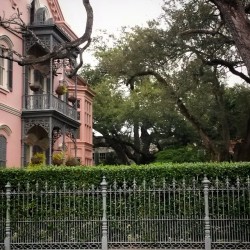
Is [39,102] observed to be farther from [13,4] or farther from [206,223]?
[206,223]

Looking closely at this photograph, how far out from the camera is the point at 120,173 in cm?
1423

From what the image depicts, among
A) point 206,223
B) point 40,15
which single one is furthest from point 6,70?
point 206,223

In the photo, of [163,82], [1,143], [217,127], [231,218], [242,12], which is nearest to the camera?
[242,12]

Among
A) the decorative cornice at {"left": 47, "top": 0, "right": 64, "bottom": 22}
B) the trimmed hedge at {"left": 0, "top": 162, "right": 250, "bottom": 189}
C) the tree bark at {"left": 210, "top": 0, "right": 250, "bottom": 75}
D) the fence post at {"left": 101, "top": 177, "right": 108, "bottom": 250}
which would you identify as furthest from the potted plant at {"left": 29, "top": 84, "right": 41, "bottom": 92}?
the tree bark at {"left": 210, "top": 0, "right": 250, "bottom": 75}

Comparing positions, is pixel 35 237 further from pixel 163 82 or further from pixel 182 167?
pixel 163 82

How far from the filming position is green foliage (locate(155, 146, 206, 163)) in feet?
127

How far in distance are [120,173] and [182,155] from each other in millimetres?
26362

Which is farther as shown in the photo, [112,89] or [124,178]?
[112,89]

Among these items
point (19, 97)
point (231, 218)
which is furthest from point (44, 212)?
point (19, 97)

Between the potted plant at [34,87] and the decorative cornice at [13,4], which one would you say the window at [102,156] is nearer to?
the potted plant at [34,87]

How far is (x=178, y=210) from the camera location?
46.1ft

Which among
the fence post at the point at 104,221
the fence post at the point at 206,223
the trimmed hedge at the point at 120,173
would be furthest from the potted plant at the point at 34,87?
the fence post at the point at 206,223

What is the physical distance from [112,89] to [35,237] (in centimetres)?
3376

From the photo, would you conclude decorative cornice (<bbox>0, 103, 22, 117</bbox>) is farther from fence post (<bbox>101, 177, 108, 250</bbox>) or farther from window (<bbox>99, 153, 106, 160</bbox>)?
window (<bbox>99, 153, 106, 160</bbox>)
